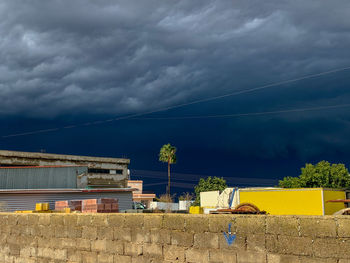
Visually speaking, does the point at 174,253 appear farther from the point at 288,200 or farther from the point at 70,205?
the point at 70,205

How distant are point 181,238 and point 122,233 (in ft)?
6.11

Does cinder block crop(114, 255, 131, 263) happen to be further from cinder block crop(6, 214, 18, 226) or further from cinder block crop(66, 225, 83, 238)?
cinder block crop(6, 214, 18, 226)

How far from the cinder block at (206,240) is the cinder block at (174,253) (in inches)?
16.7

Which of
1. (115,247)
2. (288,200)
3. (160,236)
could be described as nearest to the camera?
(160,236)

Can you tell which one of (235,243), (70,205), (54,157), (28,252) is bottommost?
(28,252)

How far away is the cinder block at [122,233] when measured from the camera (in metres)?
9.92

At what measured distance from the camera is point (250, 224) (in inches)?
308

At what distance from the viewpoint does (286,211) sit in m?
27.5

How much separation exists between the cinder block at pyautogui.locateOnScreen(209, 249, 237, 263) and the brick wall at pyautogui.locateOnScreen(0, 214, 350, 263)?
0.06 ft

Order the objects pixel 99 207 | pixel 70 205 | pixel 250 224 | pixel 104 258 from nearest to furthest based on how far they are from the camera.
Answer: pixel 250 224 < pixel 104 258 < pixel 99 207 < pixel 70 205

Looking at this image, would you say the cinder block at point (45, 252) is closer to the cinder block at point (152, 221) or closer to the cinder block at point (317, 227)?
the cinder block at point (152, 221)

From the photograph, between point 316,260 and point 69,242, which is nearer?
point 316,260

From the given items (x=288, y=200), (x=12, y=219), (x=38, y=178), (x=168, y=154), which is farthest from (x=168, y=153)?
(x=12, y=219)

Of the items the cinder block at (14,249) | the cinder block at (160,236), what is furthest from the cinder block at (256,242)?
the cinder block at (14,249)
